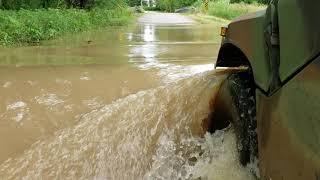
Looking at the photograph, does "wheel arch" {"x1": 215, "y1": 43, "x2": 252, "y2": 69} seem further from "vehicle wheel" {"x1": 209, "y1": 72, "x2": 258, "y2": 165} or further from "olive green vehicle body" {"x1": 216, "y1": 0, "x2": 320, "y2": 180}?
"olive green vehicle body" {"x1": 216, "y1": 0, "x2": 320, "y2": 180}

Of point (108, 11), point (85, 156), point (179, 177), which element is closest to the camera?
point (179, 177)

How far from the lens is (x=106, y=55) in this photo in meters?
12.1

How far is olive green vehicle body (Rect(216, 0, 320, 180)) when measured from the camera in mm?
2275

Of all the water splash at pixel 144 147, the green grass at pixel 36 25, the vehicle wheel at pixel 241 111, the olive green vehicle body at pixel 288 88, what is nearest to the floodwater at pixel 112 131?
the water splash at pixel 144 147

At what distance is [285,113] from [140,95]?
3.48 meters

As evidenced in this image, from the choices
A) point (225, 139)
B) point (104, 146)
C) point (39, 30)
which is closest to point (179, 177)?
point (225, 139)

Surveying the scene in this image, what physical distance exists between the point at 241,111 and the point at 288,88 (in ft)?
3.43

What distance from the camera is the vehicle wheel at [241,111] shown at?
342 cm

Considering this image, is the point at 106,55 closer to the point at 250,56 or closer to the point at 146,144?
the point at 146,144

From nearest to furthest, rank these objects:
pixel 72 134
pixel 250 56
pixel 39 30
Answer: pixel 250 56 → pixel 72 134 → pixel 39 30

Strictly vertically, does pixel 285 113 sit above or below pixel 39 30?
above

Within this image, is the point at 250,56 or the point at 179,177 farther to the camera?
the point at 179,177

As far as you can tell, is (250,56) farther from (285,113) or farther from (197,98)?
(197,98)

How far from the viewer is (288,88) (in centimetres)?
251
